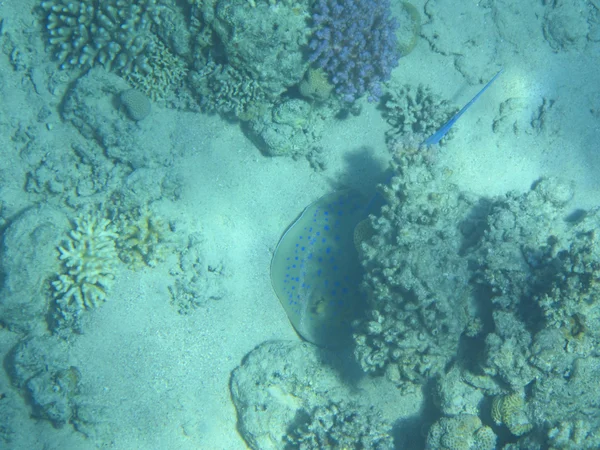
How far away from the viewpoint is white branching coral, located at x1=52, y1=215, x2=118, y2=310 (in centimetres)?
595

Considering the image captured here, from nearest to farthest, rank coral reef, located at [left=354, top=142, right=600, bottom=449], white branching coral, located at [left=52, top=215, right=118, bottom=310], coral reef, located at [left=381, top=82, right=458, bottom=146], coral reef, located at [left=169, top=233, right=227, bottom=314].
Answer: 1. coral reef, located at [left=354, top=142, right=600, bottom=449]
2. white branching coral, located at [left=52, top=215, right=118, bottom=310]
3. coral reef, located at [left=169, top=233, right=227, bottom=314]
4. coral reef, located at [left=381, top=82, right=458, bottom=146]

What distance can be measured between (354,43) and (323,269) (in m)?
3.73

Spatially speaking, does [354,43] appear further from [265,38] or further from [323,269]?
[323,269]

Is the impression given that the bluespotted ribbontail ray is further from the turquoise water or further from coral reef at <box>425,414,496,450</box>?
coral reef at <box>425,414,496,450</box>

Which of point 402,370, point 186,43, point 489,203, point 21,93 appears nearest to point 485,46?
point 489,203

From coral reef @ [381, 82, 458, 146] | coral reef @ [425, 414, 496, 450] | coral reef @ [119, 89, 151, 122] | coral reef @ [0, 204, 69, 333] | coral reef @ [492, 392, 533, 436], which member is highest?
coral reef @ [381, 82, 458, 146]

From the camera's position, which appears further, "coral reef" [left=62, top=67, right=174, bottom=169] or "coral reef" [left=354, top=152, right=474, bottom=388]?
"coral reef" [left=62, top=67, right=174, bottom=169]

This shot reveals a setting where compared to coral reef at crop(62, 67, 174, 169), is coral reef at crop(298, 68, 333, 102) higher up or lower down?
higher up

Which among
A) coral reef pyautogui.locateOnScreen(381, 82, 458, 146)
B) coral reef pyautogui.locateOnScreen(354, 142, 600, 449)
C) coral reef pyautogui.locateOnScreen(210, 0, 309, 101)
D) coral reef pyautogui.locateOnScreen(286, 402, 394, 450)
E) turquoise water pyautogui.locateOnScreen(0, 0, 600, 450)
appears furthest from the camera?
coral reef pyautogui.locateOnScreen(381, 82, 458, 146)

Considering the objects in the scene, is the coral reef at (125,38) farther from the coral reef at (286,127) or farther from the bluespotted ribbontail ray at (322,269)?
the bluespotted ribbontail ray at (322,269)

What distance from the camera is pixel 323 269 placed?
6.32 m

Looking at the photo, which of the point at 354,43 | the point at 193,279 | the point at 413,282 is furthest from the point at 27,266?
the point at 354,43

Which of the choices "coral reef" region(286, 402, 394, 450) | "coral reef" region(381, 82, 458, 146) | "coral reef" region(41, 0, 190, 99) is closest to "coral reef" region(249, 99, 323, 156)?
"coral reef" region(381, 82, 458, 146)

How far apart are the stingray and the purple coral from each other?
168 centimetres
